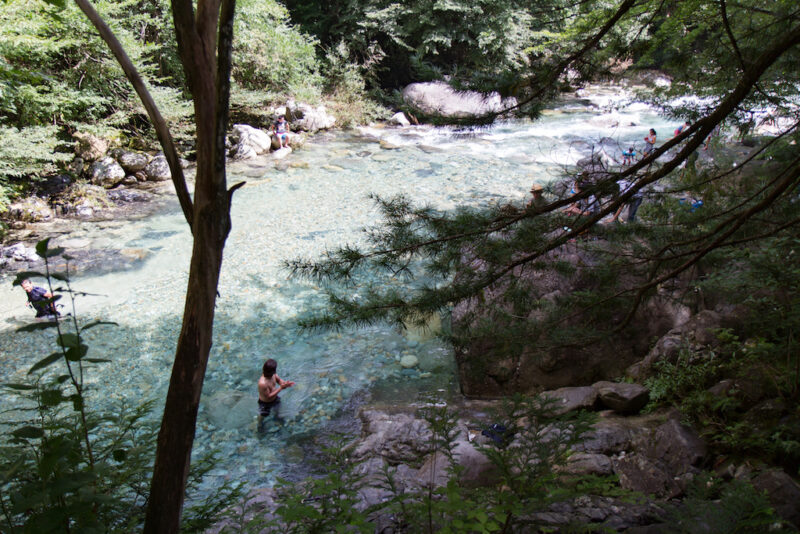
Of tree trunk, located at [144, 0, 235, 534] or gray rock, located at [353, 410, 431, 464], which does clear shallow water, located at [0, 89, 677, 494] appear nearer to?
gray rock, located at [353, 410, 431, 464]

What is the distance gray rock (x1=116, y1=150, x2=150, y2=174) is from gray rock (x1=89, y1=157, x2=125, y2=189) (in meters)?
0.25

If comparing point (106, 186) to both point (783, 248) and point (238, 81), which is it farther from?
point (783, 248)

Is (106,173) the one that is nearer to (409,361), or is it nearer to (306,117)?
(306,117)

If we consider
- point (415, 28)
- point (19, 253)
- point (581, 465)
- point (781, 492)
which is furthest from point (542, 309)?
point (415, 28)

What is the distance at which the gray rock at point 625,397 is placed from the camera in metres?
4.24

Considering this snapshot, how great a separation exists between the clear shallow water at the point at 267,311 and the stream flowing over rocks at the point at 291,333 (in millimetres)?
24

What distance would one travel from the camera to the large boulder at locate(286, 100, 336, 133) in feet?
51.5

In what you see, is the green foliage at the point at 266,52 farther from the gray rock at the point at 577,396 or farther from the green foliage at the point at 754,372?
the green foliage at the point at 754,372

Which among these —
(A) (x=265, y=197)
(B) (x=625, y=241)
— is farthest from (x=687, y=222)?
(A) (x=265, y=197)

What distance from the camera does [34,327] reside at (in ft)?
4.74

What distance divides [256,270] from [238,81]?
32.5 feet

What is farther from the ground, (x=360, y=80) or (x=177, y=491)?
(x=360, y=80)

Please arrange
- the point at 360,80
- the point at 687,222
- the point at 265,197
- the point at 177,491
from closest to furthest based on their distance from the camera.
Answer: the point at 177,491
the point at 687,222
the point at 265,197
the point at 360,80

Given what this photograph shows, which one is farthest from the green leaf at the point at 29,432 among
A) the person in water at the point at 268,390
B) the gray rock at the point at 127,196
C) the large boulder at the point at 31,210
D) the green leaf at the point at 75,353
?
the gray rock at the point at 127,196
